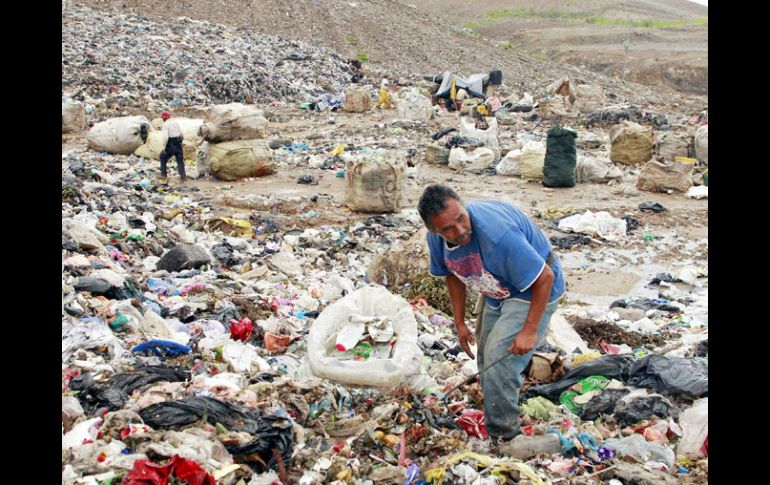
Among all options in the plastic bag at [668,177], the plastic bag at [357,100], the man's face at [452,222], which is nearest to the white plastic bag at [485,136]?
the plastic bag at [668,177]

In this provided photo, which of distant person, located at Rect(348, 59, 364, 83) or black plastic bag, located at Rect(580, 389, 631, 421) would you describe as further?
distant person, located at Rect(348, 59, 364, 83)

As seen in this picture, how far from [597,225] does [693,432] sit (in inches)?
214

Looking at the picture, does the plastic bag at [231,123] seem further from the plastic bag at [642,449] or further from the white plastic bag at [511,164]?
the plastic bag at [642,449]

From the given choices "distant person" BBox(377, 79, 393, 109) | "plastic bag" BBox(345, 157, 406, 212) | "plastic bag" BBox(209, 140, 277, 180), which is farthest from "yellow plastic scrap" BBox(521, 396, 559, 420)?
"distant person" BBox(377, 79, 393, 109)

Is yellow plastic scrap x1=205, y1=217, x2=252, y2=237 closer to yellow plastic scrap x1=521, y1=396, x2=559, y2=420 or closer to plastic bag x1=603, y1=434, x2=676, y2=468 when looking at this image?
yellow plastic scrap x1=521, y1=396, x2=559, y2=420

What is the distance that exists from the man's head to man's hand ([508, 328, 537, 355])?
0.52 meters

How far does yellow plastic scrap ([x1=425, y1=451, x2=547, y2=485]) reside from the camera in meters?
2.89

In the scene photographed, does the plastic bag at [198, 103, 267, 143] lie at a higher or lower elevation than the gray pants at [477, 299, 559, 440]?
higher

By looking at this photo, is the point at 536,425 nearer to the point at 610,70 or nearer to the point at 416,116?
the point at 416,116

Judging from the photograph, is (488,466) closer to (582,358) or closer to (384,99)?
(582,358)

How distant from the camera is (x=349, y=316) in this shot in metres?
4.17

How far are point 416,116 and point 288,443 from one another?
1493 cm

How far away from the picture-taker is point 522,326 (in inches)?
125

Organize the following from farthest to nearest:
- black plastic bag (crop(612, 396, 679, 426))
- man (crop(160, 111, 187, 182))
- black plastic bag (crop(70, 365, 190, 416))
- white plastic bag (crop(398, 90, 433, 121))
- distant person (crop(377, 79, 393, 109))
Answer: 1. distant person (crop(377, 79, 393, 109))
2. white plastic bag (crop(398, 90, 433, 121))
3. man (crop(160, 111, 187, 182))
4. black plastic bag (crop(612, 396, 679, 426))
5. black plastic bag (crop(70, 365, 190, 416))
